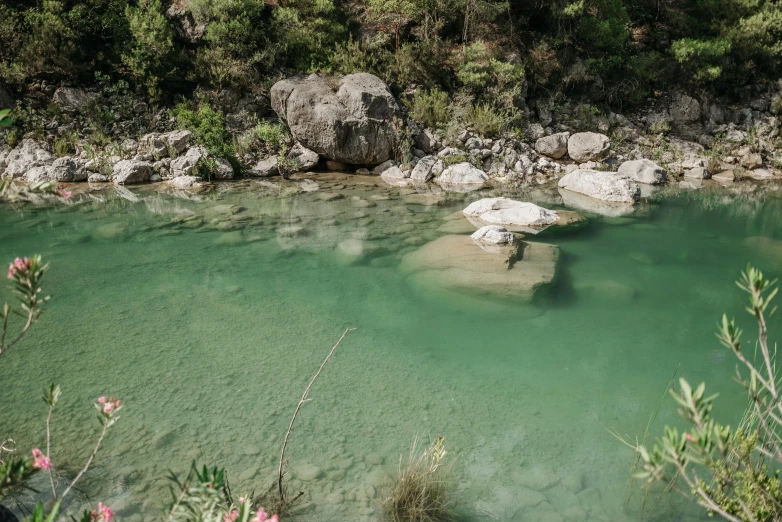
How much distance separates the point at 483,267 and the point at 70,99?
1196 cm

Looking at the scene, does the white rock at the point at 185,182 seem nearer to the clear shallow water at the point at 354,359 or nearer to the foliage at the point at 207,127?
the foliage at the point at 207,127

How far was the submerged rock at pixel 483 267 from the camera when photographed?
598 cm

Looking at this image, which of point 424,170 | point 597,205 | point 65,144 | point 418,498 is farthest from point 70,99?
point 418,498

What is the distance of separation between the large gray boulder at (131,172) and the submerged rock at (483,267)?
747cm

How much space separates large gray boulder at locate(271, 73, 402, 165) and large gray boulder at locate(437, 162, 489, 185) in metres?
1.69

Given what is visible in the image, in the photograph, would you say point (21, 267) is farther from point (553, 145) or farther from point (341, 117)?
point (553, 145)

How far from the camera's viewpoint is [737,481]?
265 cm

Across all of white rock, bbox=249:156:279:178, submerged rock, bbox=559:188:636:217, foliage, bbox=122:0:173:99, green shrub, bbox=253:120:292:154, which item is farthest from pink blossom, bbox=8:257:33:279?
foliage, bbox=122:0:173:99

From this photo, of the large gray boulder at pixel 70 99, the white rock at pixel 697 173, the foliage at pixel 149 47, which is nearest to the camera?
the large gray boulder at pixel 70 99

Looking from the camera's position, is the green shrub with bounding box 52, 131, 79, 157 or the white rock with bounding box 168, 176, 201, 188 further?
the green shrub with bounding box 52, 131, 79, 157

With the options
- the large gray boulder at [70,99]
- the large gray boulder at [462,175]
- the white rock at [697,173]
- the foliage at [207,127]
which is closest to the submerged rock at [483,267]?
the large gray boulder at [462,175]

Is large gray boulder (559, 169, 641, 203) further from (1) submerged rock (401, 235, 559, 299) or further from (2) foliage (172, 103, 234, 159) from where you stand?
(2) foliage (172, 103, 234, 159)

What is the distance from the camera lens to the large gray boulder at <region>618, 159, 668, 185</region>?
12.6 meters

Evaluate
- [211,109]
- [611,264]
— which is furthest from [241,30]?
[611,264]
